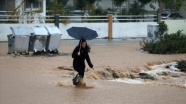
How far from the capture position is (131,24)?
1359 inches

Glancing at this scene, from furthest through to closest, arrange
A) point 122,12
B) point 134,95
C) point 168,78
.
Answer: point 122,12 < point 168,78 < point 134,95

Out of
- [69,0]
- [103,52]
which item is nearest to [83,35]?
[103,52]

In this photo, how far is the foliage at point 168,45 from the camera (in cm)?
2323

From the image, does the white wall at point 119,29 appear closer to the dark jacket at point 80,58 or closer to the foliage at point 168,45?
the foliage at point 168,45

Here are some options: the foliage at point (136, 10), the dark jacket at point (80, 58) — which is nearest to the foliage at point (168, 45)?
the dark jacket at point (80, 58)

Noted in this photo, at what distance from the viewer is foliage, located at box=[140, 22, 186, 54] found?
23234 mm

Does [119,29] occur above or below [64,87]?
above

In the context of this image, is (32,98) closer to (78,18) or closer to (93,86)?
(93,86)

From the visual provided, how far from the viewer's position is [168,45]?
76.6 feet

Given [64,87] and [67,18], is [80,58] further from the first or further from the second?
[67,18]

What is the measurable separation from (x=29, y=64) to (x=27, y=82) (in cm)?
415

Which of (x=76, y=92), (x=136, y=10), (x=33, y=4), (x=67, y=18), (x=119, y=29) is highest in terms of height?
(x=33, y=4)

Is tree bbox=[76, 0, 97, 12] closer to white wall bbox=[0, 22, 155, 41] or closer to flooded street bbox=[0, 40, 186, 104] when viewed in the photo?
white wall bbox=[0, 22, 155, 41]

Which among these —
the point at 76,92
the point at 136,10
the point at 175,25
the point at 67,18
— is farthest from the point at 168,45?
the point at 136,10
